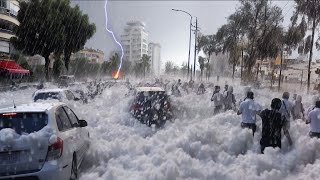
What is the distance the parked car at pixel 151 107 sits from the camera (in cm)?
1354

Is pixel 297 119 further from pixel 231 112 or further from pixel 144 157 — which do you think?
pixel 144 157

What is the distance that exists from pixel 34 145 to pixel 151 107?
7.84m

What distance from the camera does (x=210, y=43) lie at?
6538 cm

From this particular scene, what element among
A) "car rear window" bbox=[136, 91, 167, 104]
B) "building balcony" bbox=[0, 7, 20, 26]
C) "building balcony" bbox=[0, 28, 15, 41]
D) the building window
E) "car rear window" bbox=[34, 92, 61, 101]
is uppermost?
the building window

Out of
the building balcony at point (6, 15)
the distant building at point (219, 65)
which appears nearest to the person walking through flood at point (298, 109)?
the building balcony at point (6, 15)

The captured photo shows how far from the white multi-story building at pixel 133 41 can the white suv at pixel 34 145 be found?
16791 centimetres

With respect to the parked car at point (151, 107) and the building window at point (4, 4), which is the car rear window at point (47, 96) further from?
the building window at point (4, 4)

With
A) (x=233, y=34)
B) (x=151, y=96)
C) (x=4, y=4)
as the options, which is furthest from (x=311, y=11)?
(x=4, y=4)

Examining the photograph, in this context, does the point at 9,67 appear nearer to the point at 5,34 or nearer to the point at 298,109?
the point at 5,34

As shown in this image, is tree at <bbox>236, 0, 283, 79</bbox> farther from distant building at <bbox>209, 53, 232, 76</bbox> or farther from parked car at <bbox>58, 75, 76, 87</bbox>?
distant building at <bbox>209, 53, 232, 76</bbox>

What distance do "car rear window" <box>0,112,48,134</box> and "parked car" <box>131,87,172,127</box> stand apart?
7175 millimetres

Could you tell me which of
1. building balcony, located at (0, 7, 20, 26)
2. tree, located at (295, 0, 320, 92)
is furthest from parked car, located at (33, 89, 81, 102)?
building balcony, located at (0, 7, 20, 26)

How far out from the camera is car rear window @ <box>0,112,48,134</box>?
248 inches

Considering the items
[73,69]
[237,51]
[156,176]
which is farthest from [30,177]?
[73,69]
